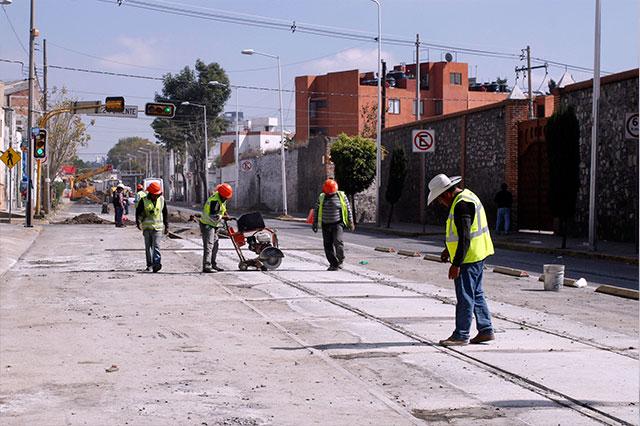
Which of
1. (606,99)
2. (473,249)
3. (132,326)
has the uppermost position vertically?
(606,99)

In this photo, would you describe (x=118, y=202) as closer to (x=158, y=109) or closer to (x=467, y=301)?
(x=158, y=109)

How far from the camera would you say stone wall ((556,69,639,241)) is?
1081 inches

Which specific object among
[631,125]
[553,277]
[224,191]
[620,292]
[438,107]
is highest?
[438,107]

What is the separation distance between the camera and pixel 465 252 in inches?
398

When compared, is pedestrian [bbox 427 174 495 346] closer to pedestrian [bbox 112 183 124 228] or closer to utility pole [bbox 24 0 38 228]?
utility pole [bbox 24 0 38 228]

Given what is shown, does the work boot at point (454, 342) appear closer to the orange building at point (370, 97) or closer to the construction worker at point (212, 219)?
the construction worker at point (212, 219)

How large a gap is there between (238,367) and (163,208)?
11.4 metres

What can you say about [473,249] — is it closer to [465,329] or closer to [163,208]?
[465,329]

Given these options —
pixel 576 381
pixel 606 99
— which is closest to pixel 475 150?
pixel 606 99

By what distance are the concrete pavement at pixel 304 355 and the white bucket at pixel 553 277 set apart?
22cm

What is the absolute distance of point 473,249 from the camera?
10.2 meters

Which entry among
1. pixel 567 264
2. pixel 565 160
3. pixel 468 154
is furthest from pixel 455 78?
pixel 567 264

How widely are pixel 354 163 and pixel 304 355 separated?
122 ft

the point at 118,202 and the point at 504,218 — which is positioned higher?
the point at 118,202
